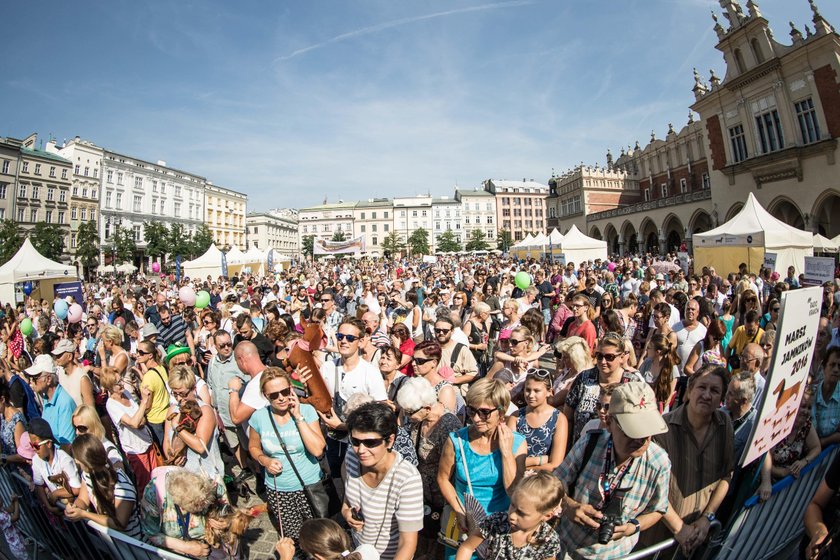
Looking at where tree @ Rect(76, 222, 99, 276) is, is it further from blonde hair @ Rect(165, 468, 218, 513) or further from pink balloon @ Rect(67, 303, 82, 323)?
blonde hair @ Rect(165, 468, 218, 513)

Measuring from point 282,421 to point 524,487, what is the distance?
1.84 meters

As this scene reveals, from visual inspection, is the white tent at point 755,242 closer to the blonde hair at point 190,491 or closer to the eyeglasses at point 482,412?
the eyeglasses at point 482,412

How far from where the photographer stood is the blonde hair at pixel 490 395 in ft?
8.31

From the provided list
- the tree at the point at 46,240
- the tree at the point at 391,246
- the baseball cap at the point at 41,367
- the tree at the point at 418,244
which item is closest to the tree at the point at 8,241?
the tree at the point at 46,240

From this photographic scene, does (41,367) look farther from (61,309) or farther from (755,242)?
(755,242)

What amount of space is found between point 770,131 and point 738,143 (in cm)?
261

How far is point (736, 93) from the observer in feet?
93.0

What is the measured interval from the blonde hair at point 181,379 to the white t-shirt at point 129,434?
80 cm

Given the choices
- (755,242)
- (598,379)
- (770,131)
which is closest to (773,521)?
(598,379)

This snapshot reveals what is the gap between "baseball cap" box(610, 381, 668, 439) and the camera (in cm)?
217

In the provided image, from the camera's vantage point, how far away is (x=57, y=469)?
3.23 meters

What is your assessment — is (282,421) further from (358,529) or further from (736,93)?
(736,93)

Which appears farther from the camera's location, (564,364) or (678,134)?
(678,134)

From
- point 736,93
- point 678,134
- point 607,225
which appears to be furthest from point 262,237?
point 736,93
